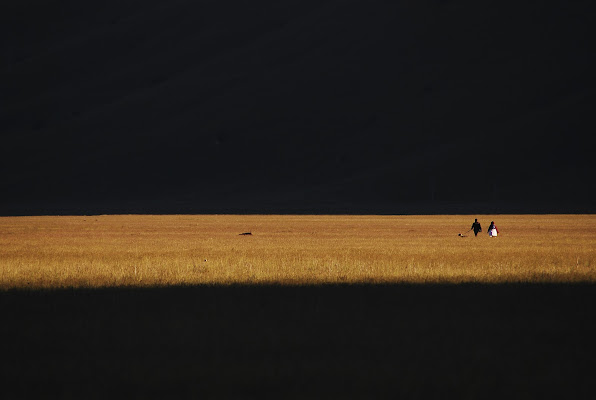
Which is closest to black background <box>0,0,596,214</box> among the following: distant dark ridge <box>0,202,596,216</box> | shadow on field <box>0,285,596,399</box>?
distant dark ridge <box>0,202,596,216</box>

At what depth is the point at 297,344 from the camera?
10961 mm

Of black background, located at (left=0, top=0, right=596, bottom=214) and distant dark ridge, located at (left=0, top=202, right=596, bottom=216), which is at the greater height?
black background, located at (left=0, top=0, right=596, bottom=214)

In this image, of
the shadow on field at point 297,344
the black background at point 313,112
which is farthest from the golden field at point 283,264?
the black background at point 313,112

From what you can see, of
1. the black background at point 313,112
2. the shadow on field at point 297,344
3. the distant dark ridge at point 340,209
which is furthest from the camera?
the black background at point 313,112

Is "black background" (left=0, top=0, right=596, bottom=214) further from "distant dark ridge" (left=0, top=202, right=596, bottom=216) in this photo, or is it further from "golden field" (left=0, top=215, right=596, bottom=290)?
"golden field" (left=0, top=215, right=596, bottom=290)

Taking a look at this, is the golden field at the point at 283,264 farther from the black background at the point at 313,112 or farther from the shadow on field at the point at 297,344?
the black background at the point at 313,112

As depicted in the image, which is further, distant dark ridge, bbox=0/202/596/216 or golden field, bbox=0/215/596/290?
distant dark ridge, bbox=0/202/596/216

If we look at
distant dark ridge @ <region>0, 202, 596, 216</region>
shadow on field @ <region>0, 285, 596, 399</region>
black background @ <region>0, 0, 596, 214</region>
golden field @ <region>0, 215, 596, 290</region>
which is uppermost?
black background @ <region>0, 0, 596, 214</region>

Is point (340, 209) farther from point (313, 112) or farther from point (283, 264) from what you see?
point (283, 264)

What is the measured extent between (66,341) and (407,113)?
13377 cm

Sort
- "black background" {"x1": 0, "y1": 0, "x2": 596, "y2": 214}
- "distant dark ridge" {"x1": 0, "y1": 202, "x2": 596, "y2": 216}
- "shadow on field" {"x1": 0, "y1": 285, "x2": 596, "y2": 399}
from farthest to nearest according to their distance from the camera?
1. "black background" {"x1": 0, "y1": 0, "x2": 596, "y2": 214}
2. "distant dark ridge" {"x1": 0, "y1": 202, "x2": 596, "y2": 216}
3. "shadow on field" {"x1": 0, "y1": 285, "x2": 596, "y2": 399}

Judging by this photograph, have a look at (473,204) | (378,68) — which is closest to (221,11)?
(378,68)

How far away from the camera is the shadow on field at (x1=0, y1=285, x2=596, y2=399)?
890cm

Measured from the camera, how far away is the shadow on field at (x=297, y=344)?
8.90 meters
